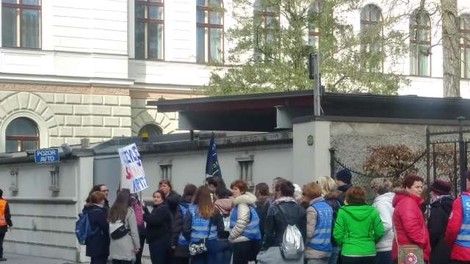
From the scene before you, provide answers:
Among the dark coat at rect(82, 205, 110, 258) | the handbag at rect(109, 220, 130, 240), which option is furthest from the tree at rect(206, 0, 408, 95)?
the handbag at rect(109, 220, 130, 240)

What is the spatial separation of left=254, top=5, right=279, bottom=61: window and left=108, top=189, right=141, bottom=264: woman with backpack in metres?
17.8

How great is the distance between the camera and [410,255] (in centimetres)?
1405

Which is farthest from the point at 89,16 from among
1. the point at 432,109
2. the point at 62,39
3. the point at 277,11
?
the point at 432,109

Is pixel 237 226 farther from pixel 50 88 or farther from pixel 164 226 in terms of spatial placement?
pixel 50 88

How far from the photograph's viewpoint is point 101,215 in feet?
60.0

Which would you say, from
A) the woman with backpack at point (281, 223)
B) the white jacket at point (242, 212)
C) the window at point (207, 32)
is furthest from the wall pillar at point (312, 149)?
the window at point (207, 32)

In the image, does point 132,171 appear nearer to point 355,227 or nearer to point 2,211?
point 2,211

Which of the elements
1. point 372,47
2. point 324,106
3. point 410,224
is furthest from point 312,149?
point 372,47

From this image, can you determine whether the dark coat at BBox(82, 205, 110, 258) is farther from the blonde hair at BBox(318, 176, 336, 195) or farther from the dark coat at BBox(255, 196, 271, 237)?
the blonde hair at BBox(318, 176, 336, 195)

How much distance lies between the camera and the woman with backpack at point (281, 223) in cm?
1528

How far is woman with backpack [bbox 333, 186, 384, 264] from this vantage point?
48.2 feet

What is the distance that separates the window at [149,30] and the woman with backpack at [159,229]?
2689 centimetres

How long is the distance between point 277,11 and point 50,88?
418 inches

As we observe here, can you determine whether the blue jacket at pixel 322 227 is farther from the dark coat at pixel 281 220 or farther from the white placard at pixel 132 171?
the white placard at pixel 132 171
